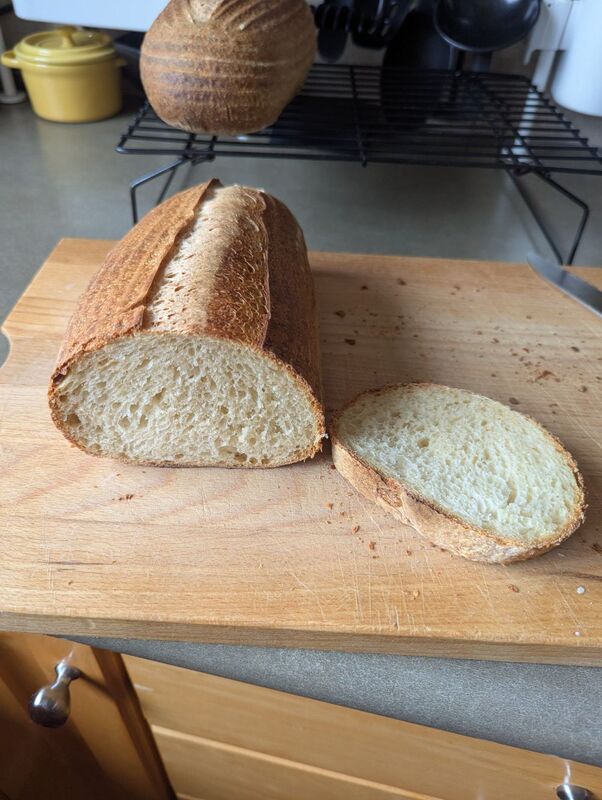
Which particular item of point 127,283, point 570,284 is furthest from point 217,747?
point 570,284

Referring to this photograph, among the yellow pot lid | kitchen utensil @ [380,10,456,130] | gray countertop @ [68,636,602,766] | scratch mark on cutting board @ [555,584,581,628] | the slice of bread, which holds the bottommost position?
gray countertop @ [68,636,602,766]

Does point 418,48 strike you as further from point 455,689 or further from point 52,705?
point 52,705

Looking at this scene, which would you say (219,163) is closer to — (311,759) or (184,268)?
(184,268)

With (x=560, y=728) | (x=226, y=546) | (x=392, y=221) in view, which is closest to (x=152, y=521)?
(x=226, y=546)

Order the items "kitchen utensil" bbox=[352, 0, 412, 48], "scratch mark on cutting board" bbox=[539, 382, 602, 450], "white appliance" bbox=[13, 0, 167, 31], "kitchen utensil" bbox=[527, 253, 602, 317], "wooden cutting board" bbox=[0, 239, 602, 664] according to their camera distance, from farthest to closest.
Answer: "kitchen utensil" bbox=[352, 0, 412, 48] → "white appliance" bbox=[13, 0, 167, 31] → "kitchen utensil" bbox=[527, 253, 602, 317] → "scratch mark on cutting board" bbox=[539, 382, 602, 450] → "wooden cutting board" bbox=[0, 239, 602, 664]

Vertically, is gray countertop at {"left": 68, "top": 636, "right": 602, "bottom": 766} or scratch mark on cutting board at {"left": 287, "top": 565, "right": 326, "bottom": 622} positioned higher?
scratch mark on cutting board at {"left": 287, "top": 565, "right": 326, "bottom": 622}

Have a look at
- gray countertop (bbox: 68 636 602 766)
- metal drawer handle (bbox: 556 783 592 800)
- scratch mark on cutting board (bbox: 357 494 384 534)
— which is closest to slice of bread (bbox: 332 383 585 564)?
scratch mark on cutting board (bbox: 357 494 384 534)

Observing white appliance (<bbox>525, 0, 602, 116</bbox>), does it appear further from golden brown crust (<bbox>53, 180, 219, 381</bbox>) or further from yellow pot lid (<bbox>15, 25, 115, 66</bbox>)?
yellow pot lid (<bbox>15, 25, 115, 66</bbox>)

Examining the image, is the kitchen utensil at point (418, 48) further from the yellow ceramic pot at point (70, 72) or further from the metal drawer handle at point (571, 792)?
the metal drawer handle at point (571, 792)
